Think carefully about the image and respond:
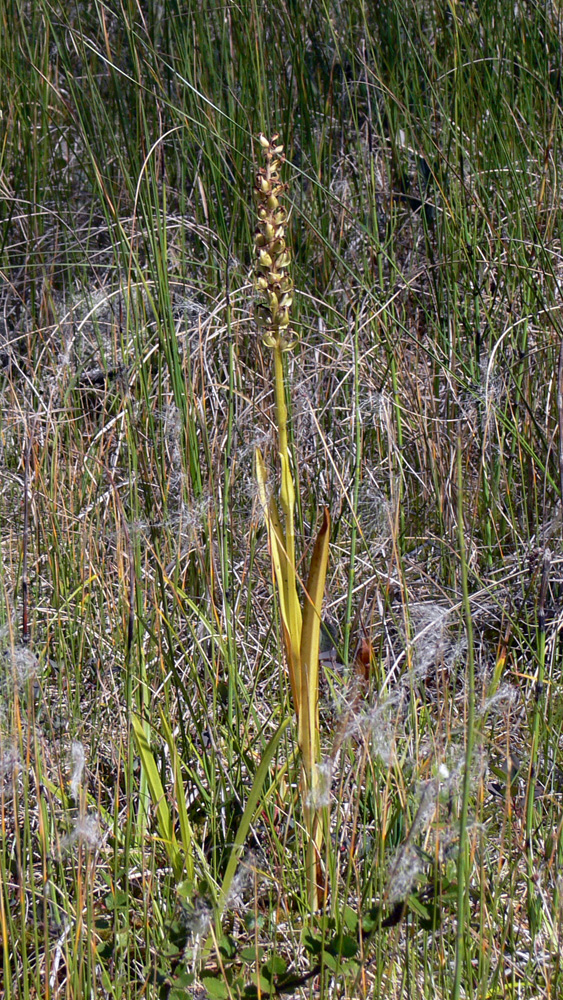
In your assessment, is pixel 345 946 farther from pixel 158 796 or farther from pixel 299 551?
pixel 299 551

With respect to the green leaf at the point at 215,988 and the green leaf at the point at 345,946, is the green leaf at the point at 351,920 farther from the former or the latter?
the green leaf at the point at 215,988

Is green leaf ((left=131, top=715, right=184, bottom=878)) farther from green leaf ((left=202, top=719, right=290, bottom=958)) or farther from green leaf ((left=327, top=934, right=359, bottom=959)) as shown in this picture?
green leaf ((left=327, top=934, right=359, bottom=959))

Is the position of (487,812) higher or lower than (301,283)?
lower

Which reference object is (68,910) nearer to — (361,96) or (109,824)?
(109,824)

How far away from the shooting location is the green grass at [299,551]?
95 cm

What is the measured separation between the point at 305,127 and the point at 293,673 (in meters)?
1.86

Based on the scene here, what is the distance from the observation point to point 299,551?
1.66 metres

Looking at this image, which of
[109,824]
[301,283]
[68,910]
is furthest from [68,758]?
[301,283]

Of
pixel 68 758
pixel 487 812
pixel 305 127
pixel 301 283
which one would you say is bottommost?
pixel 487 812

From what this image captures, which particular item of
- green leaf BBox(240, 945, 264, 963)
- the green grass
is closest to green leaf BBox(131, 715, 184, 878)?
the green grass

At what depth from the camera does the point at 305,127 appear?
7.71 feet

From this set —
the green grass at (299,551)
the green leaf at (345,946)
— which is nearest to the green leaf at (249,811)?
the green grass at (299,551)

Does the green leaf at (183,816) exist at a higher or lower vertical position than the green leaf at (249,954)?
higher

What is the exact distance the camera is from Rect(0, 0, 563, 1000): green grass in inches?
37.6
